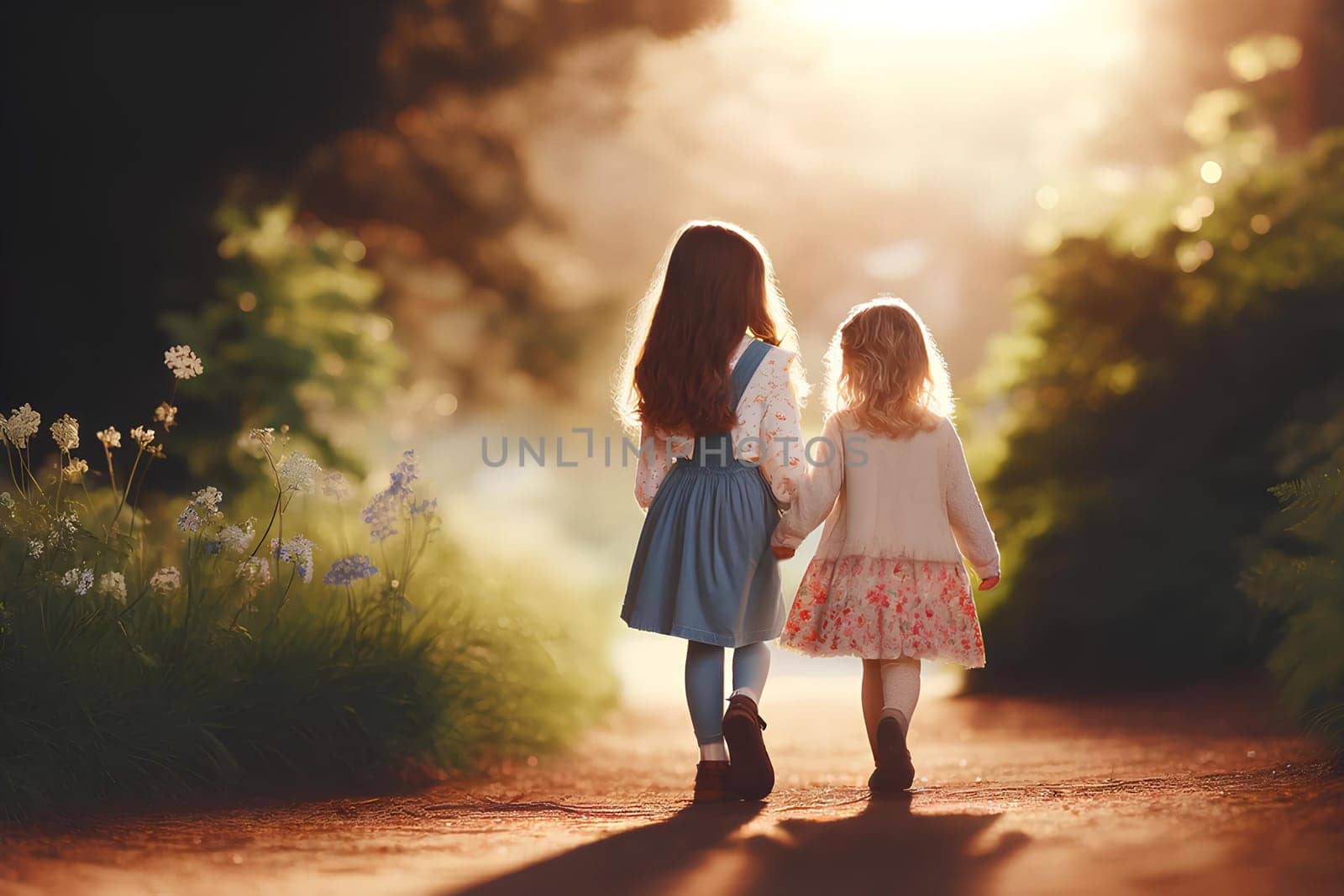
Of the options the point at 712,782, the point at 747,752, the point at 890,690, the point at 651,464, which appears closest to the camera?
the point at 747,752

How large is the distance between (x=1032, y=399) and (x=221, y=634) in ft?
19.9

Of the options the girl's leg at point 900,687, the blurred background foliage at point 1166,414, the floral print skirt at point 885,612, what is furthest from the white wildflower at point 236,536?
the blurred background foliage at point 1166,414

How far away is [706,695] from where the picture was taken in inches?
153

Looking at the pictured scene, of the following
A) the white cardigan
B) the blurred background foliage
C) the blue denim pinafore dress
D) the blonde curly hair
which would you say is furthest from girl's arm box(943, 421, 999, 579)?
the blurred background foliage

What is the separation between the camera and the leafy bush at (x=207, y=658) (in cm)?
363

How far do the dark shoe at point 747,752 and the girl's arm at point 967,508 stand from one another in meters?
0.92

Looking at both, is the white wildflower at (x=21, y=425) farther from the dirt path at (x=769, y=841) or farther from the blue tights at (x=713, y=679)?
the blue tights at (x=713, y=679)

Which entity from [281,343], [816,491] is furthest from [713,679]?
[281,343]

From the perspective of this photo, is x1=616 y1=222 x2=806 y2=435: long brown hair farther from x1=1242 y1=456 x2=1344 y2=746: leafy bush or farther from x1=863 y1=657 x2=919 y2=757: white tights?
x1=1242 y1=456 x2=1344 y2=746: leafy bush

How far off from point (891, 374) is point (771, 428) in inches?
17.2

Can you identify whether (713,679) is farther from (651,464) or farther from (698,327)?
(698,327)

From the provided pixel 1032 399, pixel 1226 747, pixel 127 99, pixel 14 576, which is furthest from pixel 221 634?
pixel 1032 399

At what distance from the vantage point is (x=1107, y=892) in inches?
95.1

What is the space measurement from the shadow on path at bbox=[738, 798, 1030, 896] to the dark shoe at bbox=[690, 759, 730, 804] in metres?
0.58
